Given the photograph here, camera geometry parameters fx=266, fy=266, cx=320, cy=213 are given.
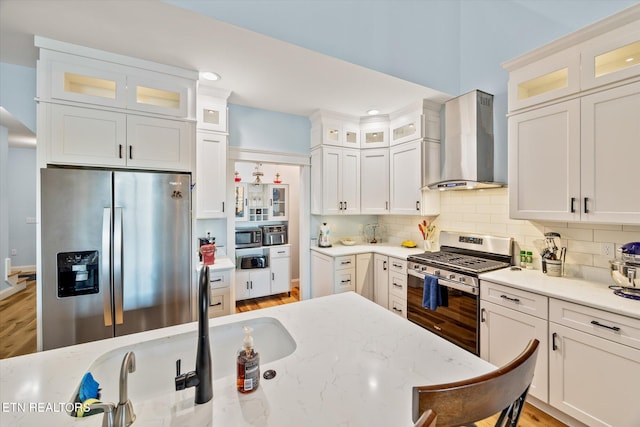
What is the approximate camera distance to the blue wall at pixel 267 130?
3.27 meters

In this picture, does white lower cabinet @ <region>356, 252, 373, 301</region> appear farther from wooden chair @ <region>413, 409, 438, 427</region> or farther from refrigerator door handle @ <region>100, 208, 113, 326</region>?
wooden chair @ <region>413, 409, 438, 427</region>

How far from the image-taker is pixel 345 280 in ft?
11.0

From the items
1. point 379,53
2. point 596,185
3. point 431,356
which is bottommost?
point 431,356

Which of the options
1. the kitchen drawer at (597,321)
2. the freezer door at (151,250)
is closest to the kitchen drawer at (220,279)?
the freezer door at (151,250)

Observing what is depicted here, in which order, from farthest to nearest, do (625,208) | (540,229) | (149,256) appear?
(540,229), (149,256), (625,208)

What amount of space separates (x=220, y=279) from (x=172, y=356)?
1.47m

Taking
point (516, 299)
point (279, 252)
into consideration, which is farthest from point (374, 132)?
point (516, 299)

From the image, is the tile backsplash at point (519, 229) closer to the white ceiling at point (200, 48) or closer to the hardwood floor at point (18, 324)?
the white ceiling at point (200, 48)

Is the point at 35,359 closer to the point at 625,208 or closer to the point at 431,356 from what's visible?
the point at 431,356

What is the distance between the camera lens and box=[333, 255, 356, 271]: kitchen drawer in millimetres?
3312

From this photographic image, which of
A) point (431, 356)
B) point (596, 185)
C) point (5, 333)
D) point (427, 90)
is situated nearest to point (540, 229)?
point (596, 185)

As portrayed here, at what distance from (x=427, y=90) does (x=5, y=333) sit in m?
5.32

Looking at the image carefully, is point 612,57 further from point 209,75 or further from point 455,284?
point 209,75

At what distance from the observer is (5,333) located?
291 cm
